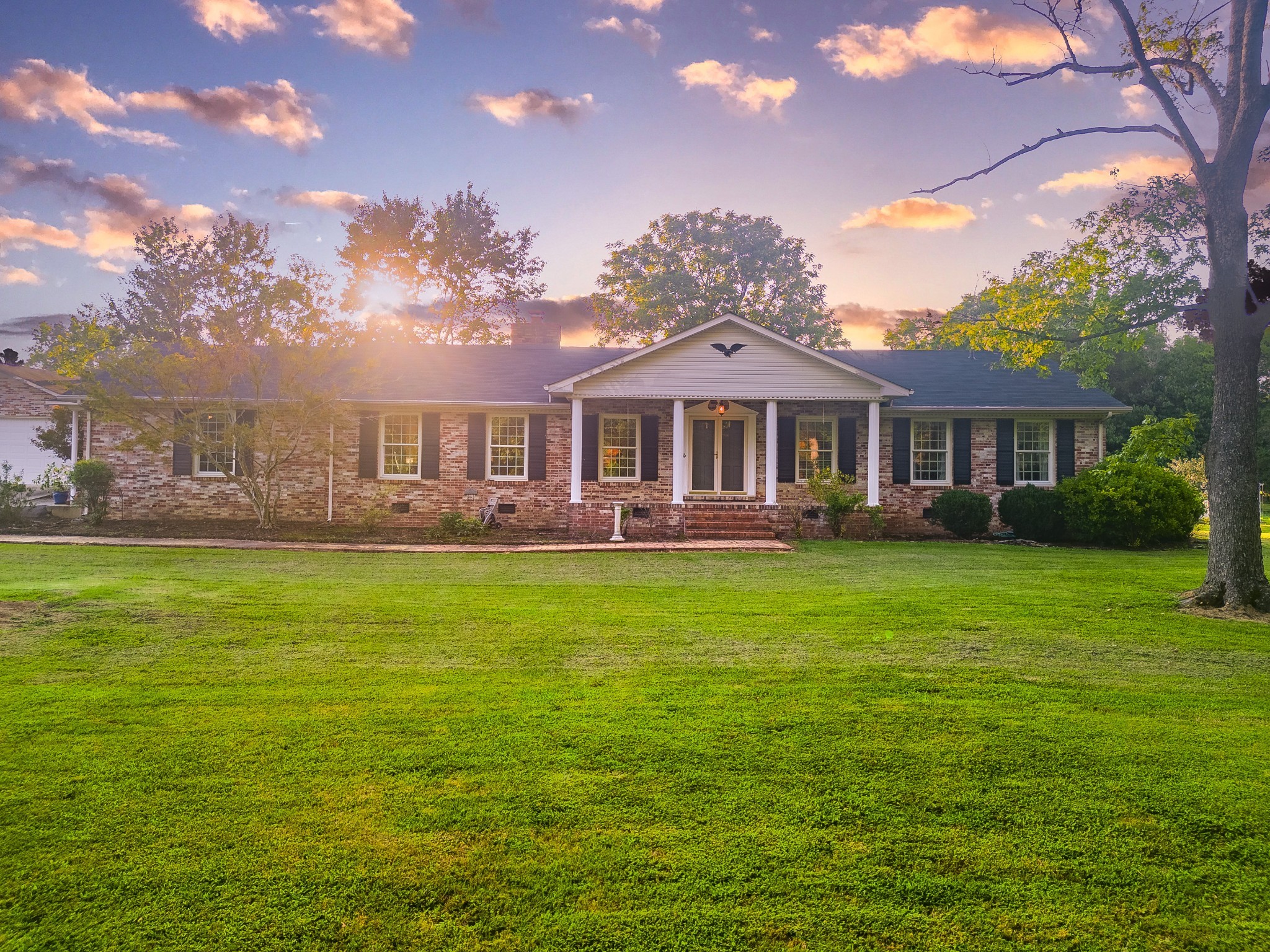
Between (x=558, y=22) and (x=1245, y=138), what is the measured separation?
11.6m

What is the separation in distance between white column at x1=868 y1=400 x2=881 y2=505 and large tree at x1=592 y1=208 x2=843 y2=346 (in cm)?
1586

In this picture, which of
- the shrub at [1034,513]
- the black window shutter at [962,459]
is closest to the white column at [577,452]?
the black window shutter at [962,459]

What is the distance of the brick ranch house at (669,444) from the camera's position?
1692 centimetres

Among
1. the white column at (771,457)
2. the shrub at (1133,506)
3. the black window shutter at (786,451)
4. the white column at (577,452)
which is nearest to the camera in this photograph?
the shrub at (1133,506)

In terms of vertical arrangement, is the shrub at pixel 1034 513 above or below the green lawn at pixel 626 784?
above

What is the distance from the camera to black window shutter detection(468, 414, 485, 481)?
17750 millimetres

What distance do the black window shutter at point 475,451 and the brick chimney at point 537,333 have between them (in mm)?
6634

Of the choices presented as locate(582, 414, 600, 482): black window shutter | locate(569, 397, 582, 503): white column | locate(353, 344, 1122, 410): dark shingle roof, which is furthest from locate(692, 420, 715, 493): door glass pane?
locate(569, 397, 582, 503): white column

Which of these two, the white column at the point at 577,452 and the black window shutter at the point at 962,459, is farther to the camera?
the black window shutter at the point at 962,459

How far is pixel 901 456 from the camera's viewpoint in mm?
18078

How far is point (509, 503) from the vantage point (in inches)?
699

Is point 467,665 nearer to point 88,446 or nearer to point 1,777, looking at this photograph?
point 1,777

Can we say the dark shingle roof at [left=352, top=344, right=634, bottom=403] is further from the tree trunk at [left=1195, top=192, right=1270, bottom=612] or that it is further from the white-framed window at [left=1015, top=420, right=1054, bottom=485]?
the tree trunk at [left=1195, top=192, right=1270, bottom=612]

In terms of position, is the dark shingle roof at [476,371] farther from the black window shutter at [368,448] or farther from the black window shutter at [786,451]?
the black window shutter at [786,451]
